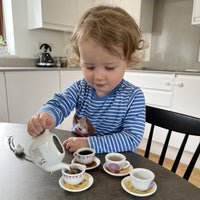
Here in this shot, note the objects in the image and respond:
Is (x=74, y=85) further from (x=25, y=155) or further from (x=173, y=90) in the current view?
(x=173, y=90)

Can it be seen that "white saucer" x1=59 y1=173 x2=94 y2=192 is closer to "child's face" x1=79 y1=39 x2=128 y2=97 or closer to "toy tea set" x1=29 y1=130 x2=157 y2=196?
"toy tea set" x1=29 y1=130 x2=157 y2=196

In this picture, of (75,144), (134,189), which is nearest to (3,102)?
(75,144)

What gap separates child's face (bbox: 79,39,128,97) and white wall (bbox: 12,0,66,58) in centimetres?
237

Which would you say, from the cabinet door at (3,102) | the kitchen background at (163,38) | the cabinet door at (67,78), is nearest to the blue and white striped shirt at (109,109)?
the cabinet door at (3,102)

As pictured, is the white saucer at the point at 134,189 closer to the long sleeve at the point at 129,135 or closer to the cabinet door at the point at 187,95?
the long sleeve at the point at 129,135

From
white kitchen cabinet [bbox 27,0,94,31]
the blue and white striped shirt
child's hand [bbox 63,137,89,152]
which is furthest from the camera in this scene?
white kitchen cabinet [bbox 27,0,94,31]

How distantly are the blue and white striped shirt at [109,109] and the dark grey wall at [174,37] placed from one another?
2163 millimetres

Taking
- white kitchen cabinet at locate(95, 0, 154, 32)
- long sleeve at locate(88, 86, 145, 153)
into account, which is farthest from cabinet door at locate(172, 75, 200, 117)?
long sleeve at locate(88, 86, 145, 153)

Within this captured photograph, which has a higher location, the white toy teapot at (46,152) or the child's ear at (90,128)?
the white toy teapot at (46,152)

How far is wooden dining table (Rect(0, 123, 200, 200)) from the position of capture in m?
0.43

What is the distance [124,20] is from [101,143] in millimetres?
472

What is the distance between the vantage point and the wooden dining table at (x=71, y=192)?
1.42ft

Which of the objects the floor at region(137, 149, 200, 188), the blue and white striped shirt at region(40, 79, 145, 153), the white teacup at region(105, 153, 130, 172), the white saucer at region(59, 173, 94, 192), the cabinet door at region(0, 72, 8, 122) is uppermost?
the blue and white striped shirt at region(40, 79, 145, 153)

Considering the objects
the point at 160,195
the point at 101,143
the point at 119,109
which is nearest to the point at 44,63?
the point at 119,109
